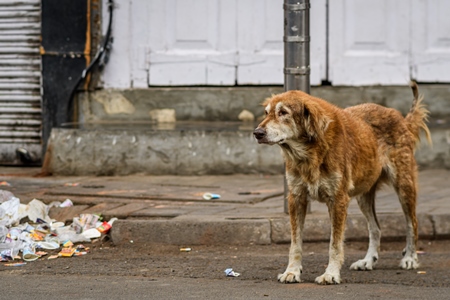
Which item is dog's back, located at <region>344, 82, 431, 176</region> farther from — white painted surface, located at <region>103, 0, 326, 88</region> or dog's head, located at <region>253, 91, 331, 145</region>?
white painted surface, located at <region>103, 0, 326, 88</region>

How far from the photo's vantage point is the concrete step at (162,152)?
34.3 ft

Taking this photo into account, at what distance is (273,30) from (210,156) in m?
1.75

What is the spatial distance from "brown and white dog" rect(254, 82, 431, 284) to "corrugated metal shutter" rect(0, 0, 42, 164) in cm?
543

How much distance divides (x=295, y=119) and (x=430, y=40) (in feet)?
18.2

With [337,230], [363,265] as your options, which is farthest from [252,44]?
[337,230]

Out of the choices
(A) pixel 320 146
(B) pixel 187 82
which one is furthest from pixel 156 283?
(B) pixel 187 82

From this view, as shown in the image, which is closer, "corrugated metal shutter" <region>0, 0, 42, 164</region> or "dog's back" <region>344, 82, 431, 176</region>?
"dog's back" <region>344, 82, 431, 176</region>

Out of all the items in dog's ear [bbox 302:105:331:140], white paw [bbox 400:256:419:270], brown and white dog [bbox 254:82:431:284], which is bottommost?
white paw [bbox 400:256:419:270]

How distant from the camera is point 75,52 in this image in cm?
1099

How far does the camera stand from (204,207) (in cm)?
832

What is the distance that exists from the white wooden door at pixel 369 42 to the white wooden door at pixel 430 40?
0.33 ft

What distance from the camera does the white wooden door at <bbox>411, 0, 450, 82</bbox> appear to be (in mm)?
11109

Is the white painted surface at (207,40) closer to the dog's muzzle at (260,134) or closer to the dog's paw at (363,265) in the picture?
the dog's paw at (363,265)

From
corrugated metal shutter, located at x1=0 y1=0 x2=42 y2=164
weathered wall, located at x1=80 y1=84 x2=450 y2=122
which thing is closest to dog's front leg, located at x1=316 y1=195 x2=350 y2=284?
weathered wall, located at x1=80 y1=84 x2=450 y2=122
